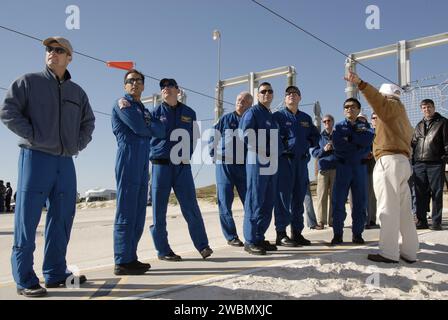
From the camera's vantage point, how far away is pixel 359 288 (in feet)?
10.7

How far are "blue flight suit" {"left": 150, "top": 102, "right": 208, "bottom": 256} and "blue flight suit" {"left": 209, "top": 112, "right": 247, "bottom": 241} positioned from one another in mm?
1018

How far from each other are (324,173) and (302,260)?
3520 millimetres

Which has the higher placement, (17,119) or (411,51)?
(411,51)

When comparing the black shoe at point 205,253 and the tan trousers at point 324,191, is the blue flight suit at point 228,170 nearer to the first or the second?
the black shoe at point 205,253

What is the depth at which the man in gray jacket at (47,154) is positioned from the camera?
9.84 ft

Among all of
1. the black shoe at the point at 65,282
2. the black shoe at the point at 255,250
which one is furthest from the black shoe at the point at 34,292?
→ the black shoe at the point at 255,250

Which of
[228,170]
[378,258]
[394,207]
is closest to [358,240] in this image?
[378,258]

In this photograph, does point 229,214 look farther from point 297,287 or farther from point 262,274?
point 297,287

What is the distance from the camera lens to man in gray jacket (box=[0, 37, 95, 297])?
300 cm

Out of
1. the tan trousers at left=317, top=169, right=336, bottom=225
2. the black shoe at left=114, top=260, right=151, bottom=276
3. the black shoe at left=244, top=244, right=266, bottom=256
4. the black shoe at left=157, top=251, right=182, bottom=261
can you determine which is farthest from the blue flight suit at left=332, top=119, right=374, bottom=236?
the black shoe at left=114, top=260, right=151, bottom=276

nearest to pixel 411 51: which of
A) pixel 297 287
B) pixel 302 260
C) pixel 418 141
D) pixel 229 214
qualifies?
pixel 418 141

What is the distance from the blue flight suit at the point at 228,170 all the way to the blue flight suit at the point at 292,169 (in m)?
0.59

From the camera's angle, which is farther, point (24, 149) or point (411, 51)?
point (411, 51)

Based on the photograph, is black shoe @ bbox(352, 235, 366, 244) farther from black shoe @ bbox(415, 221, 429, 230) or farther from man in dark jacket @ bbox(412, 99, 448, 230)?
black shoe @ bbox(415, 221, 429, 230)
